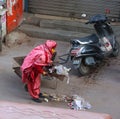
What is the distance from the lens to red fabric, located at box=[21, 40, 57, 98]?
6051 mm

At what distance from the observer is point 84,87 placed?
6.95 meters

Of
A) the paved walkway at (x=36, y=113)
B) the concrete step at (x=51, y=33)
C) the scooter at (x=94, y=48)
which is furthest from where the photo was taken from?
the concrete step at (x=51, y=33)

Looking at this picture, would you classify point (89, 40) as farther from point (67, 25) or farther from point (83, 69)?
point (67, 25)

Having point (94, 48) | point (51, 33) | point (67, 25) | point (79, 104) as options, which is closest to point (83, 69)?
point (94, 48)

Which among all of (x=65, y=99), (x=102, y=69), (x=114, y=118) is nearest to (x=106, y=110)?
(x=114, y=118)

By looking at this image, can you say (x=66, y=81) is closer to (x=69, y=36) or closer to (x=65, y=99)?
(x=65, y=99)

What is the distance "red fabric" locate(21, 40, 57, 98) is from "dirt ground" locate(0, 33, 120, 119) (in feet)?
0.86

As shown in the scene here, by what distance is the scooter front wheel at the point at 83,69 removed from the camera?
287 inches

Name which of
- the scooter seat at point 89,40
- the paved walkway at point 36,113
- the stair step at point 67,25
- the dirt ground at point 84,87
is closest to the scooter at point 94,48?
the scooter seat at point 89,40

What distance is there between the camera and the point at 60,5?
1016 centimetres

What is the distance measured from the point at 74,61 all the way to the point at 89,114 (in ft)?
18.1

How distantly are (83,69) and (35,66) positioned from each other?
1563mm

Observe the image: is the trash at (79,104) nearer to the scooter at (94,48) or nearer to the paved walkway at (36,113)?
the scooter at (94,48)

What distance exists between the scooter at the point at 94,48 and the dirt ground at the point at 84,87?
0.78ft
